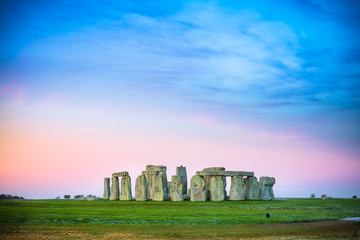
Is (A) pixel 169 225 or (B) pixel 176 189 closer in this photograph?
(A) pixel 169 225

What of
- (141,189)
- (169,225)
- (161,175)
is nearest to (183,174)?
(161,175)

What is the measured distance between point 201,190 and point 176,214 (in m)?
15.6

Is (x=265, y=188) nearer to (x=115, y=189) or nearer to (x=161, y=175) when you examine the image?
(x=161, y=175)

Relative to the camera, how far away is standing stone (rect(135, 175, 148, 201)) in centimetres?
4953

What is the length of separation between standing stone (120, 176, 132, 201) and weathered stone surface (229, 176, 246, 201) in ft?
39.0

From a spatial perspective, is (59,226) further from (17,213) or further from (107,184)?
(107,184)

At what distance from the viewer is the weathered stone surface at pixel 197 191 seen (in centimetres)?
4844


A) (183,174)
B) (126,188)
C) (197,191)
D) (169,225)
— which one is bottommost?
(169,225)

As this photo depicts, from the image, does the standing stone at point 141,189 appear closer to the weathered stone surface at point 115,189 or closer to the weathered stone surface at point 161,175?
→ the weathered stone surface at point 161,175

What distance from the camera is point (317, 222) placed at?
29.9 meters

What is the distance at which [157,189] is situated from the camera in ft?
163

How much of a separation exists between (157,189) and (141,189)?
182 cm

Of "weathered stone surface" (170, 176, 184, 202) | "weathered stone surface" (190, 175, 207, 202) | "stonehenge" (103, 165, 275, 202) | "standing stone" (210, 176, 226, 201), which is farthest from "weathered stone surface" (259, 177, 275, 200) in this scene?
"weathered stone surface" (170, 176, 184, 202)

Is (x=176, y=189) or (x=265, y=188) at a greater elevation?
(x=176, y=189)
